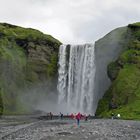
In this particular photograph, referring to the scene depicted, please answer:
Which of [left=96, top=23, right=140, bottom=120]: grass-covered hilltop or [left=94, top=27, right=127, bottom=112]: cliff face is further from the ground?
[left=94, top=27, right=127, bottom=112]: cliff face

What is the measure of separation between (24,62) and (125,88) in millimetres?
59582

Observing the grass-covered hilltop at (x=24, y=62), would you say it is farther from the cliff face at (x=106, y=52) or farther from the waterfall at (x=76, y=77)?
the cliff face at (x=106, y=52)

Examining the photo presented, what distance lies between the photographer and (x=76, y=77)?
506 feet

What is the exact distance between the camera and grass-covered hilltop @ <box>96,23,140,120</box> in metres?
109

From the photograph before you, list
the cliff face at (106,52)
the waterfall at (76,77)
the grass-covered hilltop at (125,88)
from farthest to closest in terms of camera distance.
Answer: the cliff face at (106,52), the waterfall at (76,77), the grass-covered hilltop at (125,88)

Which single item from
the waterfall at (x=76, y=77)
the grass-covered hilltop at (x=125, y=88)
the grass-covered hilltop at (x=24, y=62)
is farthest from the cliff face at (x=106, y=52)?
the grass-covered hilltop at (x=24, y=62)

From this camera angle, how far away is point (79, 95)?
14675cm

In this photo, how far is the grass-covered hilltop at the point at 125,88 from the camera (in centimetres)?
10872

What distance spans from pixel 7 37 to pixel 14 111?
39.4m

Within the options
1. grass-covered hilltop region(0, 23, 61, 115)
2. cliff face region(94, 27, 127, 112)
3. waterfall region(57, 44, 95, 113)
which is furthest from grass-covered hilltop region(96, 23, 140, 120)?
grass-covered hilltop region(0, 23, 61, 115)

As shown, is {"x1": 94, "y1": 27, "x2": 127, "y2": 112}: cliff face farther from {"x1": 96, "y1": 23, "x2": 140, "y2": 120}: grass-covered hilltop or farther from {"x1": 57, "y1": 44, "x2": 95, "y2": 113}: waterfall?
{"x1": 96, "y1": 23, "x2": 140, "y2": 120}: grass-covered hilltop

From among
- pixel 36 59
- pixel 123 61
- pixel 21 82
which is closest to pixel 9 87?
pixel 21 82

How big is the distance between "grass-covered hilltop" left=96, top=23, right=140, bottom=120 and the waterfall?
1454 cm

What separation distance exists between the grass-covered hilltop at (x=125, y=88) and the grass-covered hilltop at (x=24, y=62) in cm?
3761
